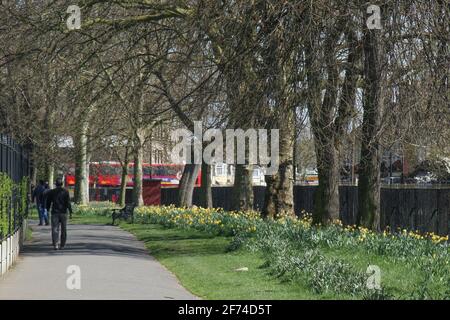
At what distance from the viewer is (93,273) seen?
701 inches

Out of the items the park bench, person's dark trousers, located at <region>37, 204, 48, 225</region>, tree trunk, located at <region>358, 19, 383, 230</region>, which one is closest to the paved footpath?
tree trunk, located at <region>358, 19, 383, 230</region>

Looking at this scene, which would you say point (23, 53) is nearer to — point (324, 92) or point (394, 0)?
point (324, 92)

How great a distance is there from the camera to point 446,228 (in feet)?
Result: 92.7

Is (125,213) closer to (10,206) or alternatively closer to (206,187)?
(206,187)

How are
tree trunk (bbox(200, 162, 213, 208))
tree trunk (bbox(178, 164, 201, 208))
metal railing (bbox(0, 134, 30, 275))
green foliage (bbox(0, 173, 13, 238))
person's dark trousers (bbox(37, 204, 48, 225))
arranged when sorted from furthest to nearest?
1. tree trunk (bbox(178, 164, 201, 208))
2. tree trunk (bbox(200, 162, 213, 208))
3. person's dark trousers (bbox(37, 204, 48, 225))
4. metal railing (bbox(0, 134, 30, 275))
5. green foliage (bbox(0, 173, 13, 238))

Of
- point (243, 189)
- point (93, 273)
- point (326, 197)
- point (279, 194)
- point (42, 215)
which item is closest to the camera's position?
point (93, 273)

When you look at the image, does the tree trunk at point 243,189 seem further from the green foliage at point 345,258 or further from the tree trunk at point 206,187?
the green foliage at point 345,258

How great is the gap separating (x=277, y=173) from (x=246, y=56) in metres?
10.9

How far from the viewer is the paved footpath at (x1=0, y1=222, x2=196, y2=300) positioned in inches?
580

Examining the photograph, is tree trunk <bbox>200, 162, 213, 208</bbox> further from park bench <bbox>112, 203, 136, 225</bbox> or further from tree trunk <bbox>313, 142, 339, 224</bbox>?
tree trunk <bbox>313, 142, 339, 224</bbox>

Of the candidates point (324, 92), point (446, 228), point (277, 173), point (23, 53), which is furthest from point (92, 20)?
point (446, 228)

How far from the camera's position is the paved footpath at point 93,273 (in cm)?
1474

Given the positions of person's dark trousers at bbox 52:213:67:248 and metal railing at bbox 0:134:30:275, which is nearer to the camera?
metal railing at bbox 0:134:30:275

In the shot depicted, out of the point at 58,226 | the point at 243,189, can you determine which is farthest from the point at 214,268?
the point at 243,189
